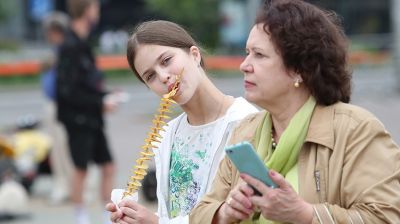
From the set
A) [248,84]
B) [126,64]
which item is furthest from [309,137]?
[126,64]

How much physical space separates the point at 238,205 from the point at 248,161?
0.74 feet

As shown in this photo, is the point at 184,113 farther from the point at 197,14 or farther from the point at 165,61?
the point at 197,14

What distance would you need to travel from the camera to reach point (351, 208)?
9.68 feet

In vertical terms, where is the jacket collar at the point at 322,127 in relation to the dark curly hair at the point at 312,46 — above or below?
below

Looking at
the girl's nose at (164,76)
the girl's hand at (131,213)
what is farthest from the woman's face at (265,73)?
the girl's hand at (131,213)

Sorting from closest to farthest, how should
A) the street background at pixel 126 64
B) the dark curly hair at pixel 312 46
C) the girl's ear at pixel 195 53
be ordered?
the dark curly hair at pixel 312 46
the girl's ear at pixel 195 53
the street background at pixel 126 64

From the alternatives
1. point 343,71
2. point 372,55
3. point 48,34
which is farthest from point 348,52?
point 372,55

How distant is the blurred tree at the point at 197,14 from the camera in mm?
34531

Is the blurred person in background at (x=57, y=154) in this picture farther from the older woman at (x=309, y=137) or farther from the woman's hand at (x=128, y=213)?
the older woman at (x=309, y=137)

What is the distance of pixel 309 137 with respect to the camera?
302 centimetres

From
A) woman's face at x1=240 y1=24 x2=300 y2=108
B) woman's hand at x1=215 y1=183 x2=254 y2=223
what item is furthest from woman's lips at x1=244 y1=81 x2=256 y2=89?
woman's hand at x1=215 y1=183 x2=254 y2=223

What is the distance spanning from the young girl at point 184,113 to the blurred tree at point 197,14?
3012 cm

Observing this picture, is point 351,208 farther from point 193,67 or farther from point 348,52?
point 193,67

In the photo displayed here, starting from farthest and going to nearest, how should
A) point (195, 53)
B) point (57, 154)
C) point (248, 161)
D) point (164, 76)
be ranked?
point (57, 154) < point (195, 53) < point (164, 76) < point (248, 161)
